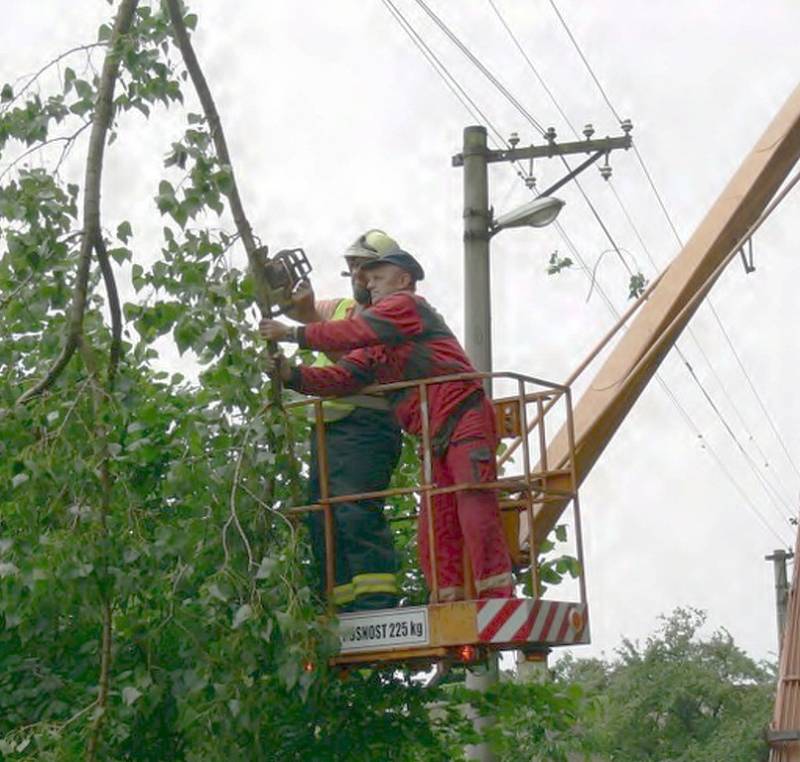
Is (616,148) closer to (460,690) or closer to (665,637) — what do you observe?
(460,690)

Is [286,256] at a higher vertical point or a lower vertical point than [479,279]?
lower

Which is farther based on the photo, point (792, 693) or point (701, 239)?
point (792, 693)

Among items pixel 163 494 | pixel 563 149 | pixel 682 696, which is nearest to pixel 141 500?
pixel 163 494

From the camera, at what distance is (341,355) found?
345 inches

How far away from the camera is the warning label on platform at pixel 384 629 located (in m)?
8.13

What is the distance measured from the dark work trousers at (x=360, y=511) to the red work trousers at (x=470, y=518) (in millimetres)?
218

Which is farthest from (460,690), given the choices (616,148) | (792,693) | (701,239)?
(792,693)

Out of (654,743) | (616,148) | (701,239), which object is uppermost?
(616,148)

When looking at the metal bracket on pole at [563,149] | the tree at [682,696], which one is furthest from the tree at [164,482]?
the tree at [682,696]

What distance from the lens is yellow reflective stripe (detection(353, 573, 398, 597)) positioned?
27.6 ft

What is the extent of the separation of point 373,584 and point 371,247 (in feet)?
4.93

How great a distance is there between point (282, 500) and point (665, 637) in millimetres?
35112

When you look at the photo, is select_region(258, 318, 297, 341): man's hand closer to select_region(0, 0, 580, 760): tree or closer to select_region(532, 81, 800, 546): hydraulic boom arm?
select_region(0, 0, 580, 760): tree

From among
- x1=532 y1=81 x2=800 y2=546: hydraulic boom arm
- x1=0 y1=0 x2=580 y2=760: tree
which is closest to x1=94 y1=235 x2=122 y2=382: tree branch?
x1=0 y1=0 x2=580 y2=760: tree
